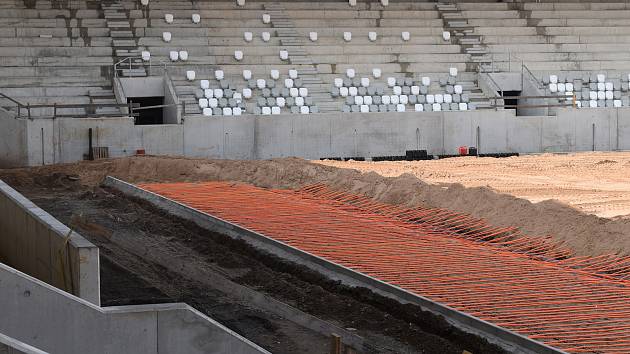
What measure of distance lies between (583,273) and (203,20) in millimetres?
22857

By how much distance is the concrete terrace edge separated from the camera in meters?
8.84

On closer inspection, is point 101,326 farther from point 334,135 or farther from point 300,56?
point 300,56

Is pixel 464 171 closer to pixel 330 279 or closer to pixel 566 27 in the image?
pixel 330 279

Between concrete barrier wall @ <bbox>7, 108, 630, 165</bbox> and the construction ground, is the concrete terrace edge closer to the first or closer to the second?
the construction ground

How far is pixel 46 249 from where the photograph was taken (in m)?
10.4

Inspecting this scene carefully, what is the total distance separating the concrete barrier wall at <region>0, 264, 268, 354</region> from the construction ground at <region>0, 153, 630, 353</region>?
1.78m

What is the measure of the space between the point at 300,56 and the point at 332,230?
684 inches

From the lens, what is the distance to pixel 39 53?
29734 millimetres

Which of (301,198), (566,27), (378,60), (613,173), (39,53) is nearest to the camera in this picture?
(301,198)

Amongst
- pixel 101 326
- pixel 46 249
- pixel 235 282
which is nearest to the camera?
pixel 101 326

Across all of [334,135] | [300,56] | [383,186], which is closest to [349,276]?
[383,186]

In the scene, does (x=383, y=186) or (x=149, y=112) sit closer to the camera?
(x=383, y=186)

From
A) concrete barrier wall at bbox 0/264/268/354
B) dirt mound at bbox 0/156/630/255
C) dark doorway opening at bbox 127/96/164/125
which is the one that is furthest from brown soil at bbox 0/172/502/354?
dark doorway opening at bbox 127/96/164/125

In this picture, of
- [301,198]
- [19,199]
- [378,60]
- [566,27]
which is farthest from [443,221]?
[566,27]
